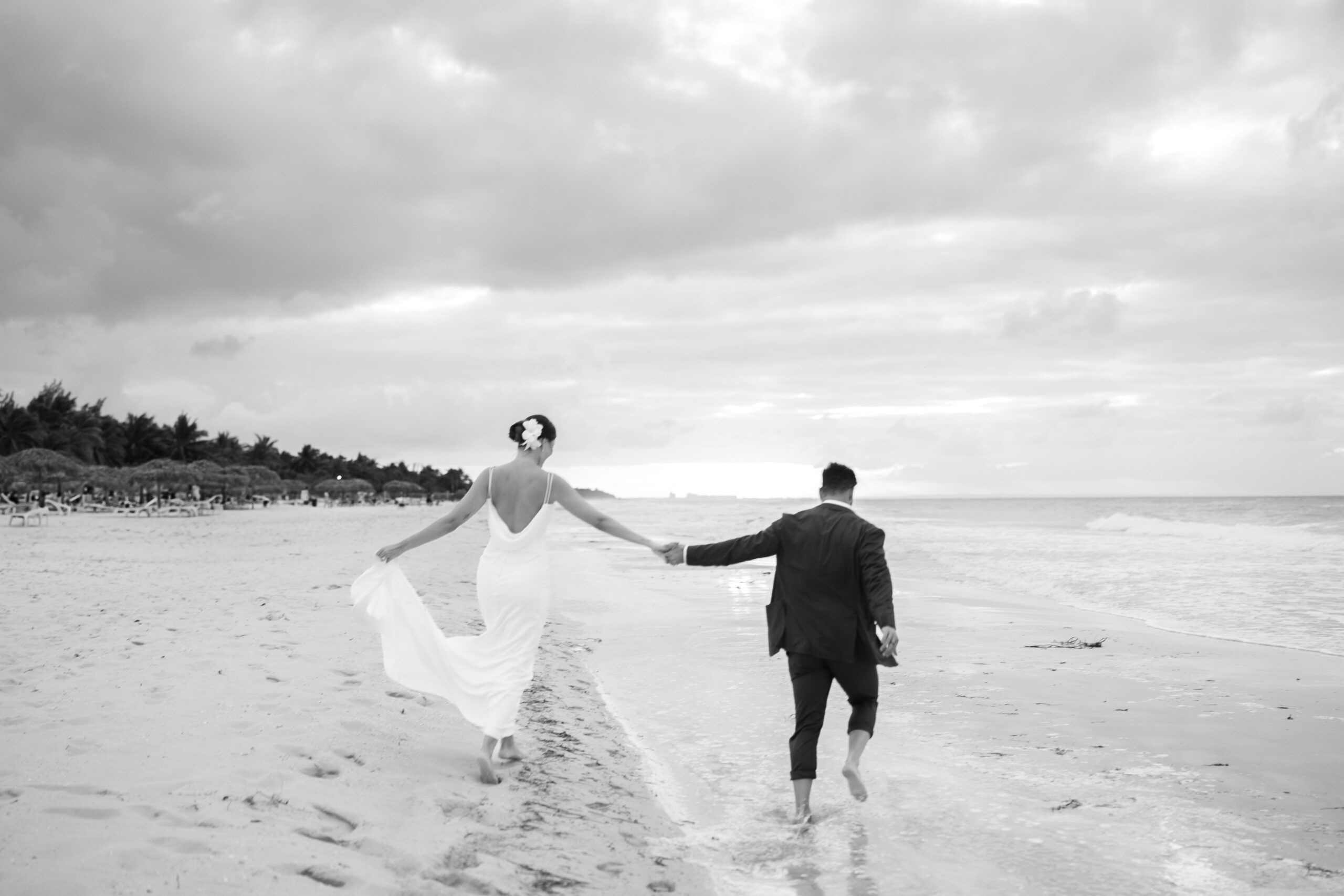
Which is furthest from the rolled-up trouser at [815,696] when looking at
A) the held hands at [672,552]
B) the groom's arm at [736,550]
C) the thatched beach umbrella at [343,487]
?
the thatched beach umbrella at [343,487]

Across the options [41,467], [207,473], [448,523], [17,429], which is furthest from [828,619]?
[17,429]

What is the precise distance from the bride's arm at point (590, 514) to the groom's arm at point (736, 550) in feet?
1.14

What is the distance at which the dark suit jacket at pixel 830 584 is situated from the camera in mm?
5035

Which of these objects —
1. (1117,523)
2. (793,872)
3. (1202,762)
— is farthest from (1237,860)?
(1117,523)

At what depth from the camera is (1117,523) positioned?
51.8 m

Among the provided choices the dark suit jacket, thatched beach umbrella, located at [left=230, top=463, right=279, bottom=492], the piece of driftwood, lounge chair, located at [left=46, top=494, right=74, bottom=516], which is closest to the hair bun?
the dark suit jacket

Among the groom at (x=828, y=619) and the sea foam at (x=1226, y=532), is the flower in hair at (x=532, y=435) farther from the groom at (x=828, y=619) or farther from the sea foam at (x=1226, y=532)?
the sea foam at (x=1226, y=532)

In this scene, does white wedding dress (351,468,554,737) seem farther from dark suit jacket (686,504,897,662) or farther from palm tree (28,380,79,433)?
palm tree (28,380,79,433)

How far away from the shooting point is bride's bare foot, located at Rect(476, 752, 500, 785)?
5.28 meters

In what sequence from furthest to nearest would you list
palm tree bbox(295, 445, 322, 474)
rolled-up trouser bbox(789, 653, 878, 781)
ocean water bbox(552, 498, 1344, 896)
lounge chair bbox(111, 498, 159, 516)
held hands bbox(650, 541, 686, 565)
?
palm tree bbox(295, 445, 322, 474), lounge chair bbox(111, 498, 159, 516), held hands bbox(650, 541, 686, 565), rolled-up trouser bbox(789, 653, 878, 781), ocean water bbox(552, 498, 1344, 896)

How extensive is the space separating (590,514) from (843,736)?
2.70 metres

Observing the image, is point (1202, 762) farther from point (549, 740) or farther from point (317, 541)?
point (317, 541)

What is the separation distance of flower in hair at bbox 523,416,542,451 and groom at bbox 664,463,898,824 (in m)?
1.56

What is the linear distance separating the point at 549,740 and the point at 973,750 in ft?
10.1
